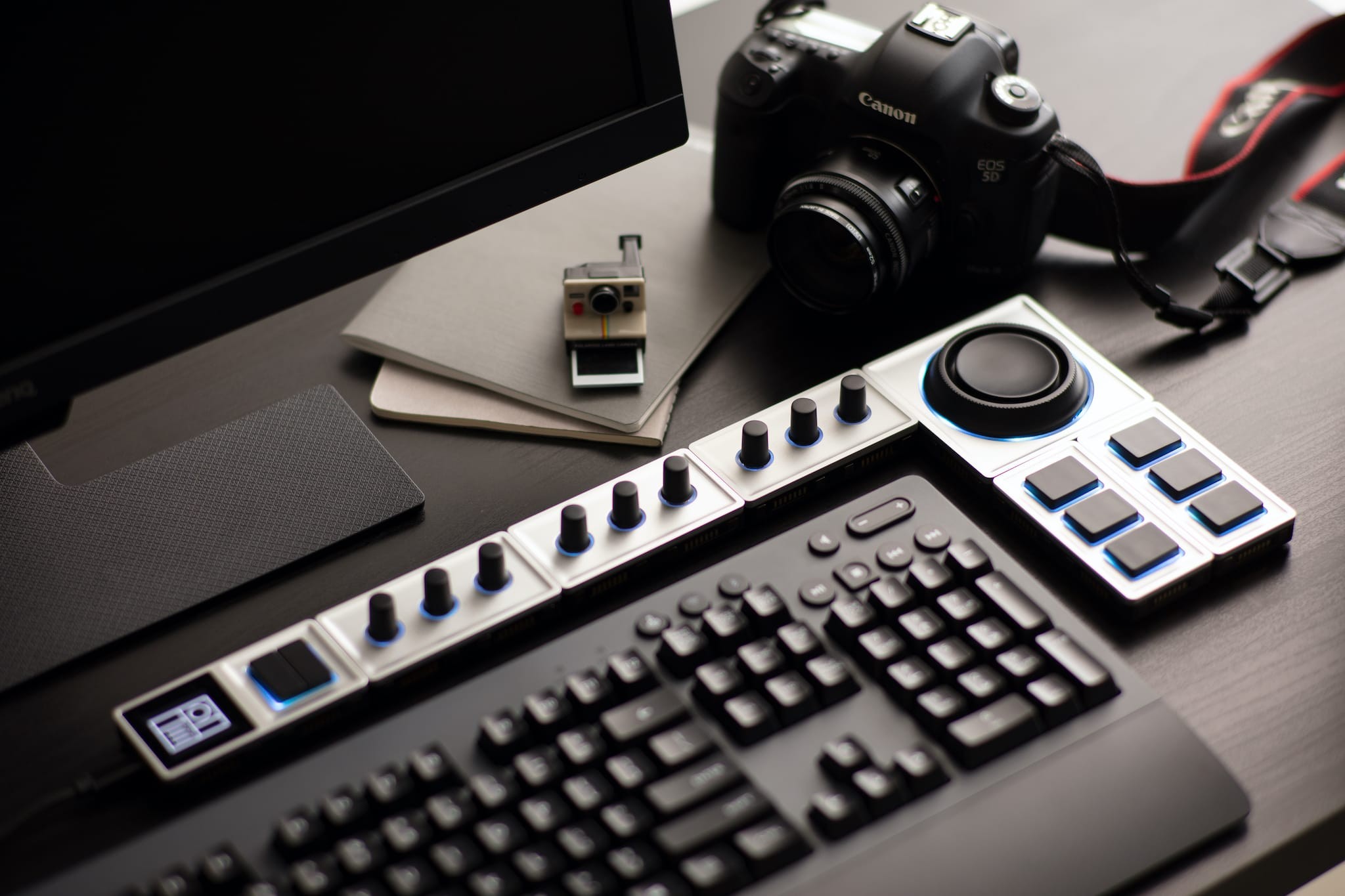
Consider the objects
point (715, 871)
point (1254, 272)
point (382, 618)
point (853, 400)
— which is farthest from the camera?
point (1254, 272)

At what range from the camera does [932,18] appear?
0.79 meters

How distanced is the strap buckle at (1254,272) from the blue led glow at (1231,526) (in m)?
0.19

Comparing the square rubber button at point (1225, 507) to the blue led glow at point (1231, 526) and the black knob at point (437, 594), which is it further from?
the black knob at point (437, 594)

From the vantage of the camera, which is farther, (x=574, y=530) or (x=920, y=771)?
(x=574, y=530)

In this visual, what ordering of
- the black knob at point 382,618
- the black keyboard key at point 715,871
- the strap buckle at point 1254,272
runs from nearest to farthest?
the black keyboard key at point 715,871, the black knob at point 382,618, the strap buckle at point 1254,272

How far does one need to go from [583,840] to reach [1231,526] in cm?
35

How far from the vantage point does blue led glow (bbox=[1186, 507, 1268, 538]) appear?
0.67m

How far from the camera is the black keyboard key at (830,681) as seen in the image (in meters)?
0.59

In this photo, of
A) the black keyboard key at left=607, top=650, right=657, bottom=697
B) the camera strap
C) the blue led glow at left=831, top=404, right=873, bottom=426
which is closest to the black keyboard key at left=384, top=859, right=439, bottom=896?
the black keyboard key at left=607, top=650, right=657, bottom=697

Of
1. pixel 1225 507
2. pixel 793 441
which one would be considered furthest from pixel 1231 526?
pixel 793 441

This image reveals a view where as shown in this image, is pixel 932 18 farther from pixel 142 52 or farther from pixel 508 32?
pixel 142 52

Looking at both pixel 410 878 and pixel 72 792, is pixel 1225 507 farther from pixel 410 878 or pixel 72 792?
pixel 72 792

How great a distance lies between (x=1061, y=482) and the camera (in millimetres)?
692

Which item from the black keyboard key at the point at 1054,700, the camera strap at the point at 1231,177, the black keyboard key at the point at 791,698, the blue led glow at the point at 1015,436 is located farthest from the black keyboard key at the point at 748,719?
the camera strap at the point at 1231,177
